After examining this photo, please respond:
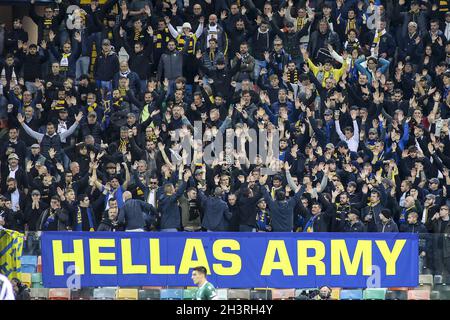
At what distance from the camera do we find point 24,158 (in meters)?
24.0

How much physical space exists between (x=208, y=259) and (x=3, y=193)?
3954 millimetres

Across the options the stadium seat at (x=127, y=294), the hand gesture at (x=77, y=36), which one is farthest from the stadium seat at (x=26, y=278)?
the hand gesture at (x=77, y=36)

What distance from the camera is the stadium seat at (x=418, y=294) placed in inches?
835

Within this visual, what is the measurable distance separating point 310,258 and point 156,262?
7.44 ft

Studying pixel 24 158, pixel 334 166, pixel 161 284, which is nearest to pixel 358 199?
pixel 334 166

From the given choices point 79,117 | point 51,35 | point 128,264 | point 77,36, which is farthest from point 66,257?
point 51,35

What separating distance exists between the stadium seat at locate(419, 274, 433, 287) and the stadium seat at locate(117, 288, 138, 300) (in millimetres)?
4162

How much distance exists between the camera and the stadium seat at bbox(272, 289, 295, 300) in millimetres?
21297

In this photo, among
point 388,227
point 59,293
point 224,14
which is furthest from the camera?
point 224,14

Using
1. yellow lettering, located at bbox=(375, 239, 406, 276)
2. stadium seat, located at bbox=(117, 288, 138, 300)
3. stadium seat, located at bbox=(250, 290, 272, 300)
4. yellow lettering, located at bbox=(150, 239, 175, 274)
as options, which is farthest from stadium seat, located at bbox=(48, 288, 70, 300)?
yellow lettering, located at bbox=(375, 239, 406, 276)

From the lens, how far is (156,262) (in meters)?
21.5

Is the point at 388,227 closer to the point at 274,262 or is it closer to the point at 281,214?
the point at 281,214
